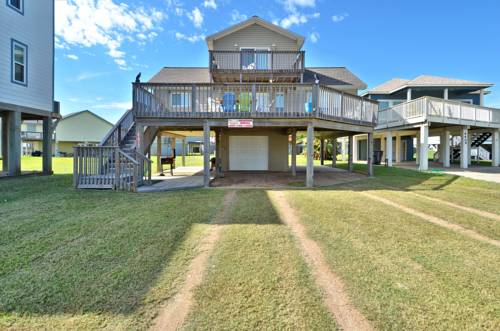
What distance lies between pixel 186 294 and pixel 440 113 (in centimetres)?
1641

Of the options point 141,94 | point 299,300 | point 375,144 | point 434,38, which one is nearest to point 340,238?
point 299,300

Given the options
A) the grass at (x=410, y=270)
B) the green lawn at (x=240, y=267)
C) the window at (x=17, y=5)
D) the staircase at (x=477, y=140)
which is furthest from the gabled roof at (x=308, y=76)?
the staircase at (x=477, y=140)

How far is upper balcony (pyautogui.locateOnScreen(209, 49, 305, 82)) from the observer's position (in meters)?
13.7

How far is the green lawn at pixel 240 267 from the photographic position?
2160 mm

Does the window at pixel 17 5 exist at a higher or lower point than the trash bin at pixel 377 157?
higher

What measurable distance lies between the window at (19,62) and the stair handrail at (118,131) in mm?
5114

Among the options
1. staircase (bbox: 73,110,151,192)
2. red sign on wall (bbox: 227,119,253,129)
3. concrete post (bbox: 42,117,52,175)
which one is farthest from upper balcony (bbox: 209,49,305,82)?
concrete post (bbox: 42,117,52,175)

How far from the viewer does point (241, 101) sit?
9.34m

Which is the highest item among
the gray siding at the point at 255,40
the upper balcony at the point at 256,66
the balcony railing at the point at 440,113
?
the gray siding at the point at 255,40

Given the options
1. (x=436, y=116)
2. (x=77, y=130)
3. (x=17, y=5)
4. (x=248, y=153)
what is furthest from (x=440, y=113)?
(x=77, y=130)

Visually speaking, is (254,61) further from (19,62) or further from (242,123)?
(19,62)

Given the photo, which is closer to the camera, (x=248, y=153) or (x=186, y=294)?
Result: (x=186, y=294)

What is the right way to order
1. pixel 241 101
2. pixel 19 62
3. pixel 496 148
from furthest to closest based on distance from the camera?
pixel 496 148
pixel 19 62
pixel 241 101

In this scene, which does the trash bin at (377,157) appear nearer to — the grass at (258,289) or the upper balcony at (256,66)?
the upper balcony at (256,66)
